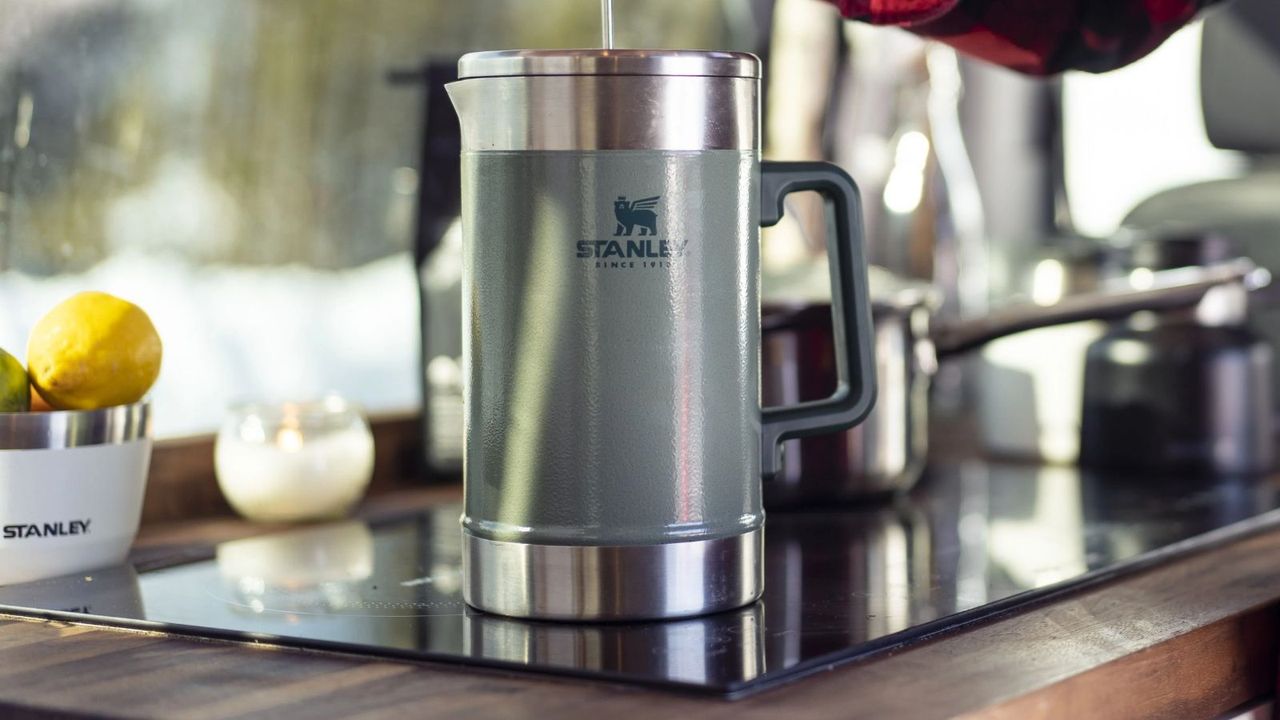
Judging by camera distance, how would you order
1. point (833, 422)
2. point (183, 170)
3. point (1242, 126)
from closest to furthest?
point (833, 422) → point (183, 170) → point (1242, 126)

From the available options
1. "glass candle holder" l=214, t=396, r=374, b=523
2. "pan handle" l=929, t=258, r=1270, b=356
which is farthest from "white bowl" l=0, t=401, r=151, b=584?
"pan handle" l=929, t=258, r=1270, b=356

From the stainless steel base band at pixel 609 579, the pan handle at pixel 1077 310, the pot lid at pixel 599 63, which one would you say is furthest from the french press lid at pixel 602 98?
the pan handle at pixel 1077 310

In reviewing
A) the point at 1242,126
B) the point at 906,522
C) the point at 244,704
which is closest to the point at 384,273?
the point at 906,522

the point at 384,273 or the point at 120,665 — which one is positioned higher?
the point at 384,273

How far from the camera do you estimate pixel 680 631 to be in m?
0.67

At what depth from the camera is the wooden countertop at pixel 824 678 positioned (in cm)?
57

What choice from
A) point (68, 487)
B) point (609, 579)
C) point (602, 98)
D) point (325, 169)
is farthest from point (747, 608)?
point (325, 169)

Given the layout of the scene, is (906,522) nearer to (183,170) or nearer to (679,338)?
(679,338)

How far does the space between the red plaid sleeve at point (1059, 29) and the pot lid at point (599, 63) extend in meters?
0.25

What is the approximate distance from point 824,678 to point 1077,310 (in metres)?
0.59

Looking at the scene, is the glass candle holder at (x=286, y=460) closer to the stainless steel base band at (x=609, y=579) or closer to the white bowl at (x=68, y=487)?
the white bowl at (x=68, y=487)

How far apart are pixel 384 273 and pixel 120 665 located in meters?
0.69

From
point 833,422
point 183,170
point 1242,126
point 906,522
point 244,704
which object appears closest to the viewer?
point 244,704

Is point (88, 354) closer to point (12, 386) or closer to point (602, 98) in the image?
point (12, 386)
